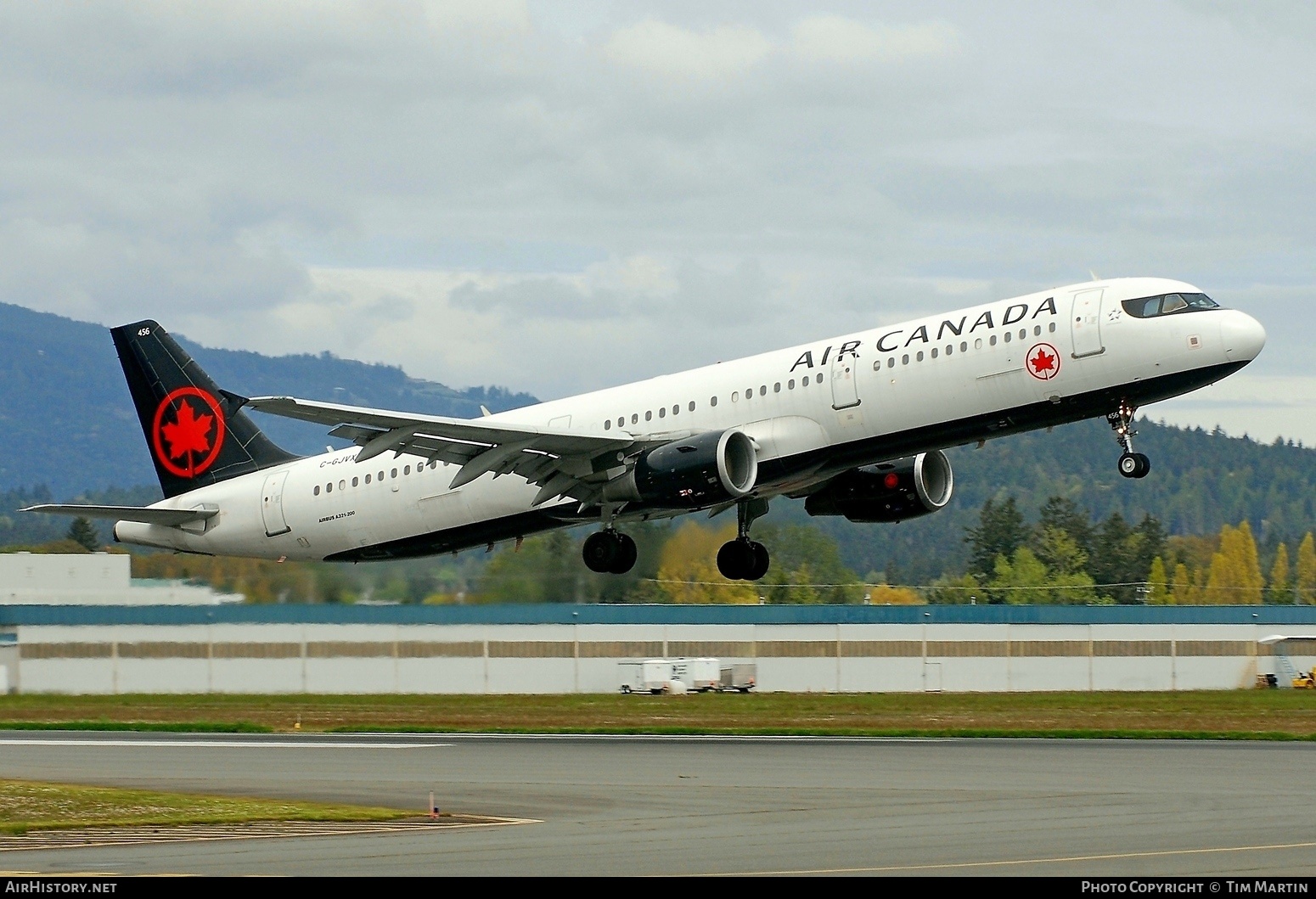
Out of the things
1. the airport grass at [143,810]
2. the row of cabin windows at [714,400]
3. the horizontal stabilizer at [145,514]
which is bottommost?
the airport grass at [143,810]

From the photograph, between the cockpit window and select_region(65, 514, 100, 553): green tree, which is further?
select_region(65, 514, 100, 553): green tree

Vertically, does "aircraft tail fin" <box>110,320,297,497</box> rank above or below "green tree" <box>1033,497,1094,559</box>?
below

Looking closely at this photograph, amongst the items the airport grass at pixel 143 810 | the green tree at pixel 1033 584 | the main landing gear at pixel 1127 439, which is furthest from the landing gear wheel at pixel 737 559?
the green tree at pixel 1033 584

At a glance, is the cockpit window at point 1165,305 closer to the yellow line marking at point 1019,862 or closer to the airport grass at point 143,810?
the yellow line marking at point 1019,862

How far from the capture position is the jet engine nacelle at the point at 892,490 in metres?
44.6

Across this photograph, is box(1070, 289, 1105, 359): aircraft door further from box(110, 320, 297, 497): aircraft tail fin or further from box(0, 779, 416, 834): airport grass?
box(110, 320, 297, 497): aircraft tail fin

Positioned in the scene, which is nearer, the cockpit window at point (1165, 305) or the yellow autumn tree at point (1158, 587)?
the cockpit window at point (1165, 305)

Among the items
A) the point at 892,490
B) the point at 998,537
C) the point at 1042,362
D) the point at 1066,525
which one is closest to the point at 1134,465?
the point at 1042,362

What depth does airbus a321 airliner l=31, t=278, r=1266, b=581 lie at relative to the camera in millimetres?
37000

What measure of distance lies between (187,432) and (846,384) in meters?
21.3

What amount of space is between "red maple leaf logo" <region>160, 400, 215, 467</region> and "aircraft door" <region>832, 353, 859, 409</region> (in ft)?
66.4

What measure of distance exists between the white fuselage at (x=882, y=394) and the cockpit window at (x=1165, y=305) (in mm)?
174

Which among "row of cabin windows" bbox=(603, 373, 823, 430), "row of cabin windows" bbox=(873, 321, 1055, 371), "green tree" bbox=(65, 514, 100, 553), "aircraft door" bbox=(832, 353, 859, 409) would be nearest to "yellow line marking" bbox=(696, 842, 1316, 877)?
"row of cabin windows" bbox=(873, 321, 1055, 371)

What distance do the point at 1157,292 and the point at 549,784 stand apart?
16443 mm
